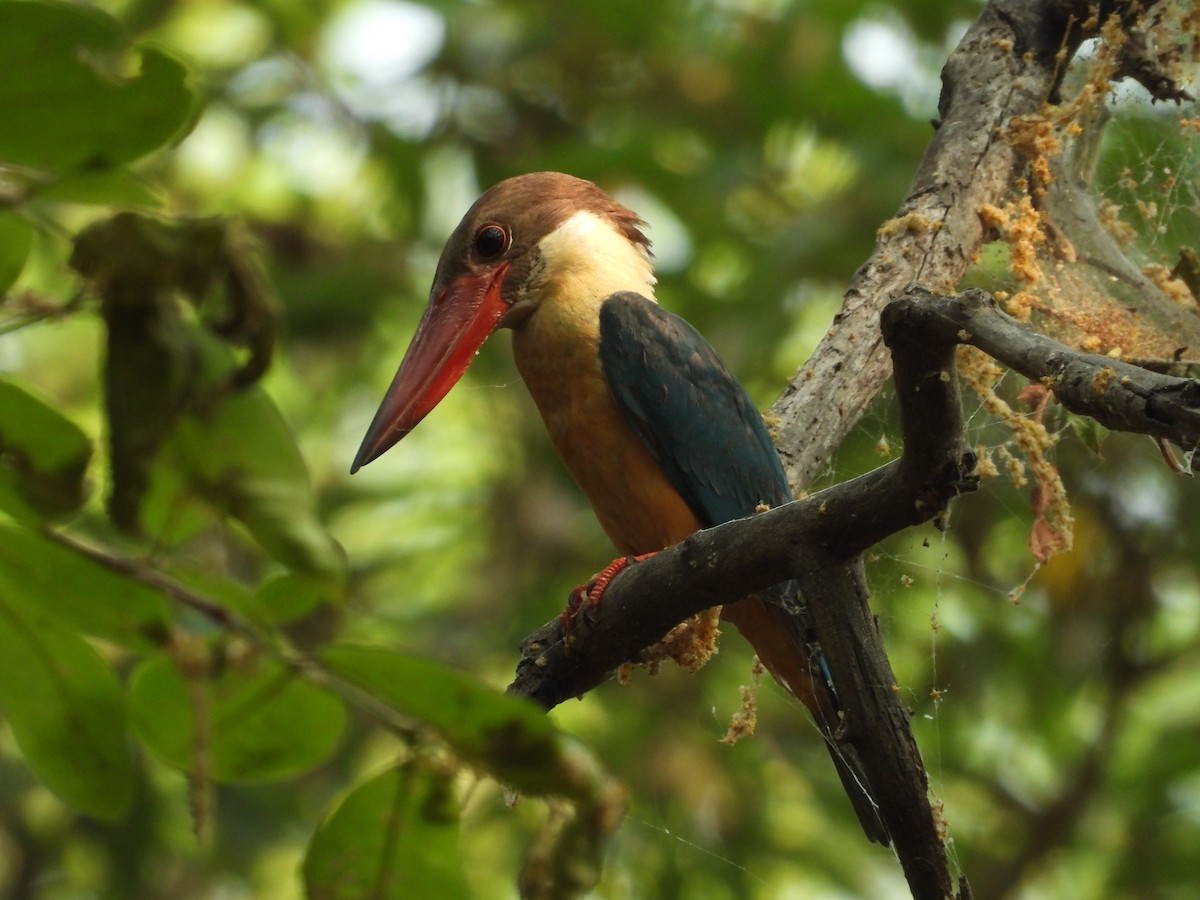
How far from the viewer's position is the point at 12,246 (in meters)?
0.87

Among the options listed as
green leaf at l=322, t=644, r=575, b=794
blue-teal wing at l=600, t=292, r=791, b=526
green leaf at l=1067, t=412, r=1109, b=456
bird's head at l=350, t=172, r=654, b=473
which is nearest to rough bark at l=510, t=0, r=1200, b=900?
blue-teal wing at l=600, t=292, r=791, b=526

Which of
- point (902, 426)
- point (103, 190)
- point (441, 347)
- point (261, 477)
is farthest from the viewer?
point (441, 347)

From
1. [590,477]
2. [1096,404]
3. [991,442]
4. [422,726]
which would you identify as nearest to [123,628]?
[422,726]

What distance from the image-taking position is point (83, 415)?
5168mm

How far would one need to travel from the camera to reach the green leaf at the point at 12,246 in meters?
0.86

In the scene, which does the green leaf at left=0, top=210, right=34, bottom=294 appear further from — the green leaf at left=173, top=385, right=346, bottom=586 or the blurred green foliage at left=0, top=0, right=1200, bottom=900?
the green leaf at left=173, top=385, right=346, bottom=586

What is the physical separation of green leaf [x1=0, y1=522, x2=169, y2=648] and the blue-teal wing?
1.98 m

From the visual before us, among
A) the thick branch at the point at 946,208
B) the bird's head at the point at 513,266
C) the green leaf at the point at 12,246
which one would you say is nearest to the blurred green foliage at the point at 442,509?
the green leaf at the point at 12,246

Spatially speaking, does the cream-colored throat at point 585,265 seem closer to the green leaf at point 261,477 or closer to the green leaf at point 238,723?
the green leaf at point 238,723

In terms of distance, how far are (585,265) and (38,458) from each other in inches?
94.7

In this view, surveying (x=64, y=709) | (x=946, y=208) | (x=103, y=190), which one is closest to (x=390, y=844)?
(x=64, y=709)

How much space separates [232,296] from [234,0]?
6.10m

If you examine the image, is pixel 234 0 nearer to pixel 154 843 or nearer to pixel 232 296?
pixel 154 843

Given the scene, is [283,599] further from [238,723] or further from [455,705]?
[455,705]
